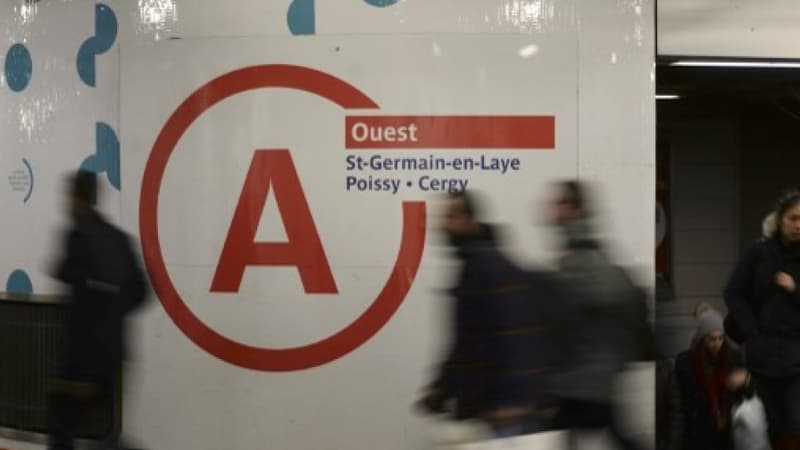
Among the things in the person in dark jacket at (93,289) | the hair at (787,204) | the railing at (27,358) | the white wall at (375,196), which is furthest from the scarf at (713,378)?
the railing at (27,358)

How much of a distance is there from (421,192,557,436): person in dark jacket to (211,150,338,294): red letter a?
0.84 m

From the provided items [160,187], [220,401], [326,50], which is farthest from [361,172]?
[220,401]

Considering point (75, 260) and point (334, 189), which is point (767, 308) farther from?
point (75, 260)

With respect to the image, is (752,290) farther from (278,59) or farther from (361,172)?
(278,59)

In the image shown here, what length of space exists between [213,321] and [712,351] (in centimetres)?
312

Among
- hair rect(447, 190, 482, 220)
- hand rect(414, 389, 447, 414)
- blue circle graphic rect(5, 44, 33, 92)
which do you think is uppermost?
blue circle graphic rect(5, 44, 33, 92)

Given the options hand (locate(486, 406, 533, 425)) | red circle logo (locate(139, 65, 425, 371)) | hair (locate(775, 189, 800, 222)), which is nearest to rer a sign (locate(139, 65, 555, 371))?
red circle logo (locate(139, 65, 425, 371))

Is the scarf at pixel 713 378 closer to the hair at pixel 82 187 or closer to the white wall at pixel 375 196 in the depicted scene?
the white wall at pixel 375 196

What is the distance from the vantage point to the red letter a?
15.6ft

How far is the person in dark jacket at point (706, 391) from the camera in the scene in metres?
6.06

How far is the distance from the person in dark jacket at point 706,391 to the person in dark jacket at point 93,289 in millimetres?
3299

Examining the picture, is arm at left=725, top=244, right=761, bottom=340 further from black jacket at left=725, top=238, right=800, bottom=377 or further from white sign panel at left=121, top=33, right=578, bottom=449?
white sign panel at left=121, top=33, right=578, bottom=449

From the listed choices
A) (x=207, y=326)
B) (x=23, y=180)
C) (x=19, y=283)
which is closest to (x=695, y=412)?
(x=207, y=326)

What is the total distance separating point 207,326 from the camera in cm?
481
